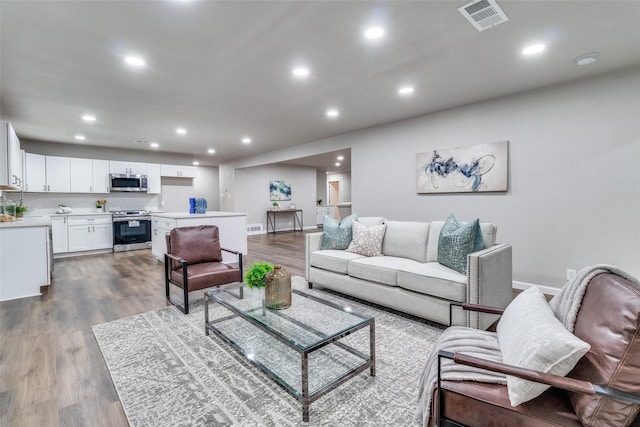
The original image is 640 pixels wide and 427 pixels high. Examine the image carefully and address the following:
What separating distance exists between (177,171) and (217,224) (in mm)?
3527

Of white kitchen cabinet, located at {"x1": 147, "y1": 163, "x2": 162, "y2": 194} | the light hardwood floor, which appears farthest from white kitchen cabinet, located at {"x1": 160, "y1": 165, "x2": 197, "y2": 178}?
the light hardwood floor

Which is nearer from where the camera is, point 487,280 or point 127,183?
point 487,280

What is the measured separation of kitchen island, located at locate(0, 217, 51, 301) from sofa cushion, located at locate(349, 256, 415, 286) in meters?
3.89

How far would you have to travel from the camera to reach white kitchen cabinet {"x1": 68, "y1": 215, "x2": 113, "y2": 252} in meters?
6.14

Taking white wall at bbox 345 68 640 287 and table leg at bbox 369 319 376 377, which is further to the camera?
white wall at bbox 345 68 640 287

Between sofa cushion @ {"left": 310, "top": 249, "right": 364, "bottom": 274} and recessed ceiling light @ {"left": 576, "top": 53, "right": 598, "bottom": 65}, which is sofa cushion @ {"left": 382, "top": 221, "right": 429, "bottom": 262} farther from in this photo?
recessed ceiling light @ {"left": 576, "top": 53, "right": 598, "bottom": 65}

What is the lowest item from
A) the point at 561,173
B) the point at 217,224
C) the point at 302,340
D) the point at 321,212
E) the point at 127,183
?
the point at 302,340

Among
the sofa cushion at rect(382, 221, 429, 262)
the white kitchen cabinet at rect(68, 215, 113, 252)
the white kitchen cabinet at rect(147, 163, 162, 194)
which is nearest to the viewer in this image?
the sofa cushion at rect(382, 221, 429, 262)

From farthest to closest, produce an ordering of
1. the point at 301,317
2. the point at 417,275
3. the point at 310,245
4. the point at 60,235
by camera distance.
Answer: the point at 60,235
the point at 310,245
the point at 417,275
the point at 301,317

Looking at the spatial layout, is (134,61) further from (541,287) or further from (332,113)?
(541,287)

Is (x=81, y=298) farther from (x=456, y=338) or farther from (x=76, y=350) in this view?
(x=456, y=338)

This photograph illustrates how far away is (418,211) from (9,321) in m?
5.09

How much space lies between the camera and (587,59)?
285 cm

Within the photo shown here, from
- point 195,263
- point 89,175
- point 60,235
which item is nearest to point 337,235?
point 195,263
